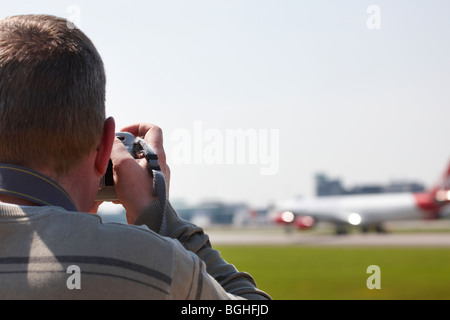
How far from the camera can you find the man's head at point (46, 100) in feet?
3.87

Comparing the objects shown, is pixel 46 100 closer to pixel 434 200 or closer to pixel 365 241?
pixel 365 241

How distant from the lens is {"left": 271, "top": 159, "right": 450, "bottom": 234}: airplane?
5438cm

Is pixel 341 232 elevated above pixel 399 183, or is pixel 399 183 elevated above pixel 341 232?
pixel 399 183

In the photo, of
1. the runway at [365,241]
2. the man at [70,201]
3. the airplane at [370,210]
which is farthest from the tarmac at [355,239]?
the man at [70,201]

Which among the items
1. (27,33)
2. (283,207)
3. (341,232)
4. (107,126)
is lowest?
(107,126)

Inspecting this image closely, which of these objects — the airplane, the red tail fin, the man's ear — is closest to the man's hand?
the man's ear

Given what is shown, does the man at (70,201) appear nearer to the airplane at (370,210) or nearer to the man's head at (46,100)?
the man's head at (46,100)

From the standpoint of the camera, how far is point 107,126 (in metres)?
1.29

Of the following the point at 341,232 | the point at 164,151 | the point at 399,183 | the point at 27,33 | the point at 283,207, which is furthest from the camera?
the point at 399,183

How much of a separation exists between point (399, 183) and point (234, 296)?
466ft

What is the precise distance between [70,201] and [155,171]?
23 cm

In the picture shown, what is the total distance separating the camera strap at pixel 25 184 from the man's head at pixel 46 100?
0.09 ft
